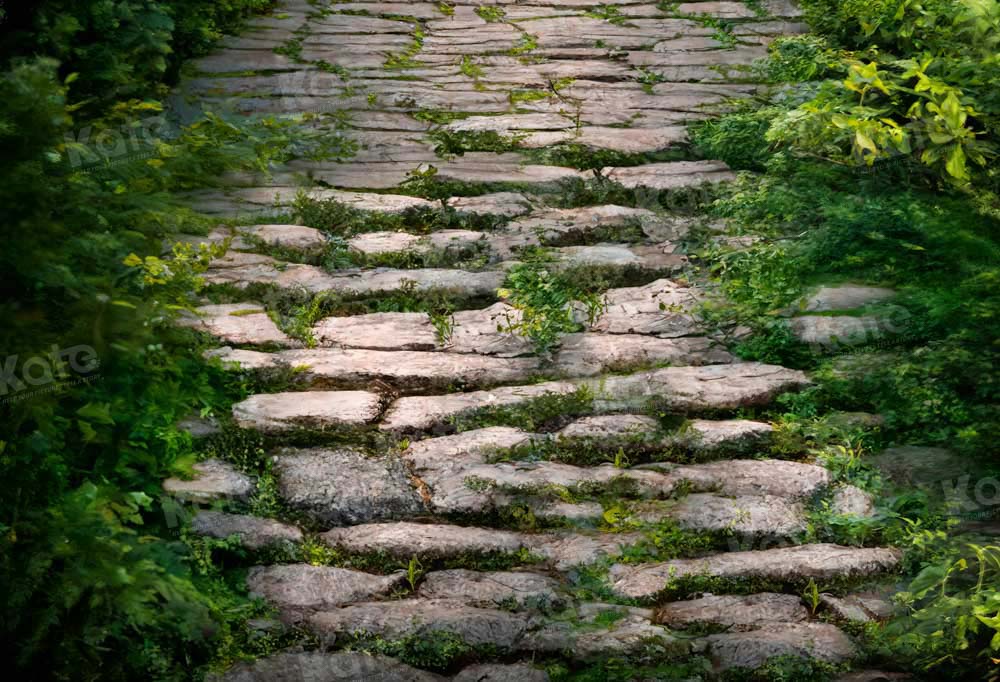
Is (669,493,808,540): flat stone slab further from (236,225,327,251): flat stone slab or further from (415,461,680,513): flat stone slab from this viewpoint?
(236,225,327,251): flat stone slab

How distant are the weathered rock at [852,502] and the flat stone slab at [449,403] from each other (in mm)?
1065

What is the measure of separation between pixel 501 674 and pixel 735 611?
0.76 m

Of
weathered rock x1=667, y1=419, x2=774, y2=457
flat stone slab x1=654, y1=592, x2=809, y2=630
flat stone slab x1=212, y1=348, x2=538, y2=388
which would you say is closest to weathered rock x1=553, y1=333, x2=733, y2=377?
flat stone slab x1=212, y1=348, x2=538, y2=388

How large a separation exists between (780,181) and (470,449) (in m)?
2.59

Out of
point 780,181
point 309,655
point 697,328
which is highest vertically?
point 780,181

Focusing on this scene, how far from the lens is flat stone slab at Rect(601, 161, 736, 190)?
5500mm

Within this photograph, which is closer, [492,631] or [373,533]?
[492,631]

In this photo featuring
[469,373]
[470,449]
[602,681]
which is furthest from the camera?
[469,373]

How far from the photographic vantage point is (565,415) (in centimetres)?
391

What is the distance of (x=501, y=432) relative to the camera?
3814mm

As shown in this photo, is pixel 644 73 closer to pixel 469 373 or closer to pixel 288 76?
pixel 288 76

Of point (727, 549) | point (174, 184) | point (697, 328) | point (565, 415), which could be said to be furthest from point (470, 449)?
point (174, 184)

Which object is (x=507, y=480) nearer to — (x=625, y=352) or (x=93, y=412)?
(x=625, y=352)

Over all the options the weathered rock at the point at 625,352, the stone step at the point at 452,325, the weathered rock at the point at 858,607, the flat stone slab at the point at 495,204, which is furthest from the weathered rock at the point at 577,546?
the flat stone slab at the point at 495,204
